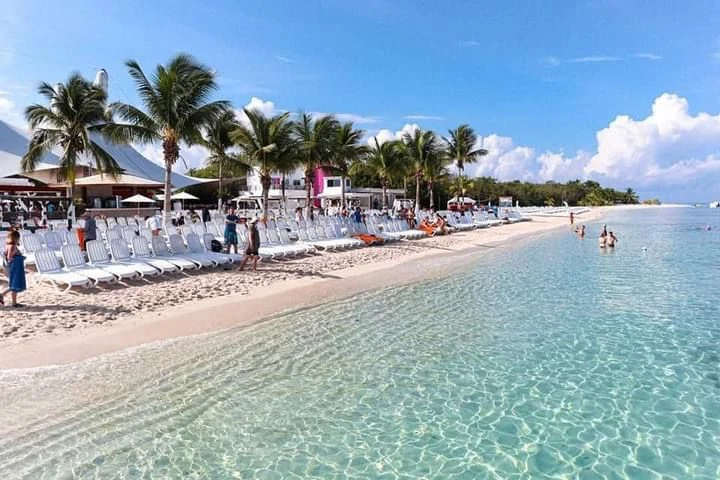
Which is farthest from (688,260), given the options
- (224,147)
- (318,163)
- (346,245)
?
(224,147)

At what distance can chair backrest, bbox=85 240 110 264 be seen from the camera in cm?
1152

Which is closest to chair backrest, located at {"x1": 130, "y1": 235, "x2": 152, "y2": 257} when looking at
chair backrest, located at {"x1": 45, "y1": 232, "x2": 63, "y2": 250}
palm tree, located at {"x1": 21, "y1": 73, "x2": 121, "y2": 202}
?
chair backrest, located at {"x1": 45, "y1": 232, "x2": 63, "y2": 250}

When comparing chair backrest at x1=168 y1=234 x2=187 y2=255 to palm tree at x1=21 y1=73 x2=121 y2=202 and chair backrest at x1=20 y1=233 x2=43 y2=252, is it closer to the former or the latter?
chair backrest at x1=20 y1=233 x2=43 y2=252

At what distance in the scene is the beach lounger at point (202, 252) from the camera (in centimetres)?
1341

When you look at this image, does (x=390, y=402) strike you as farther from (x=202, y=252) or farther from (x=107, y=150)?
(x=107, y=150)

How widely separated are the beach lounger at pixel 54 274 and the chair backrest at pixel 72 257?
0.18 m

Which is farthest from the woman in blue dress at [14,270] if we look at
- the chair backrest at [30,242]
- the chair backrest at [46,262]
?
the chair backrest at [30,242]

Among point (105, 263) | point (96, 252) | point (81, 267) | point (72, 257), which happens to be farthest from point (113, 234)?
point (81, 267)

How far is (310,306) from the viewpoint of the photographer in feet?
34.4

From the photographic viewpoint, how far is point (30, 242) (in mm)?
12836

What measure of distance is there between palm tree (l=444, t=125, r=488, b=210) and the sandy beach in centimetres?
3221

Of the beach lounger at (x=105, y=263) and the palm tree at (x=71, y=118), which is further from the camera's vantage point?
the palm tree at (x=71, y=118)

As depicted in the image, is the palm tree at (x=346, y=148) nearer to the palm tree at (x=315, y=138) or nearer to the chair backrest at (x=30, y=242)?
the palm tree at (x=315, y=138)

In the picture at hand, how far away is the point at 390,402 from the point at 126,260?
8341 mm
